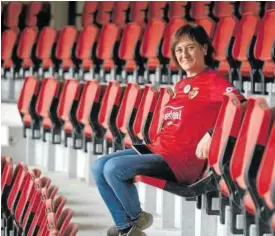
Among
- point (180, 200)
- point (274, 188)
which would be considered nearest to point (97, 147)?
point (180, 200)

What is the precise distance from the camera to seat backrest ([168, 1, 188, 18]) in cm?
248

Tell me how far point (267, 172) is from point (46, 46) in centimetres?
174

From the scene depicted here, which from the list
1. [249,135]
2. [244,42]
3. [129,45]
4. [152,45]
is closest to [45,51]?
[129,45]

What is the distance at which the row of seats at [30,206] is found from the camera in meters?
1.31

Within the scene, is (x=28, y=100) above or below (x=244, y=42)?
below

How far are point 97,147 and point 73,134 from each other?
14 centimetres

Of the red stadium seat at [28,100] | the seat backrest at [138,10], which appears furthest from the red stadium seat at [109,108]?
the seat backrest at [138,10]

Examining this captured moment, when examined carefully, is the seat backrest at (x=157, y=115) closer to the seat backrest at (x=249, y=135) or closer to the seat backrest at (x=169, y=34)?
the seat backrest at (x=249, y=135)

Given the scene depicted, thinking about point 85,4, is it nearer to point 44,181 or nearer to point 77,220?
point 44,181

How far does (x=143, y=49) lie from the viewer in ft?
6.97

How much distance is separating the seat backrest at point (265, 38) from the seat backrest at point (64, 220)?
22.4 inches

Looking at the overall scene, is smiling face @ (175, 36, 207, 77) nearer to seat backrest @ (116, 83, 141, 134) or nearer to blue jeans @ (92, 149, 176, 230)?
blue jeans @ (92, 149, 176, 230)

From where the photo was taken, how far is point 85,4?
2885 mm

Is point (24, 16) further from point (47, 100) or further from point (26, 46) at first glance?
point (47, 100)
